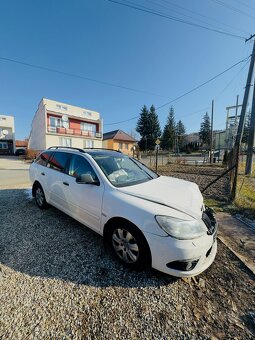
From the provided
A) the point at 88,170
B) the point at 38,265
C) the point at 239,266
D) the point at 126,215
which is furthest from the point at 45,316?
the point at 239,266

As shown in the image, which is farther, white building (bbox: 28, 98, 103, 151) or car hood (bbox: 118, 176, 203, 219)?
white building (bbox: 28, 98, 103, 151)

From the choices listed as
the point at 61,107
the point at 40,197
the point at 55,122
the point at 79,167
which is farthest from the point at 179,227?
the point at 61,107

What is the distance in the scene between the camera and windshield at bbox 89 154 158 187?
9.70 ft

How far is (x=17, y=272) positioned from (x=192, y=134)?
79.8 metres

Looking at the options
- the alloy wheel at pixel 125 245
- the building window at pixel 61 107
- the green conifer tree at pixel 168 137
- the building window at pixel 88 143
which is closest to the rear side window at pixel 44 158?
the alloy wheel at pixel 125 245

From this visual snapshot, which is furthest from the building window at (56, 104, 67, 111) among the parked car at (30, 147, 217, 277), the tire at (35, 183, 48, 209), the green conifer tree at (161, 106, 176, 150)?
the green conifer tree at (161, 106, 176, 150)

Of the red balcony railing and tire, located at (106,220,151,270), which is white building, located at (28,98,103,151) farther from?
tire, located at (106,220,151,270)

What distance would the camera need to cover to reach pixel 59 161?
3.98 meters

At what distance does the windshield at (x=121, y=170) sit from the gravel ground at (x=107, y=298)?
3.94ft

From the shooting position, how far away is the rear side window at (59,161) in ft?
12.4

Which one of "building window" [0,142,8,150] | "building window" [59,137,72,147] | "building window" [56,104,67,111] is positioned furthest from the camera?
"building window" [0,142,8,150]

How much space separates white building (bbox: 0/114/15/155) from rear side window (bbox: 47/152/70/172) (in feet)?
133

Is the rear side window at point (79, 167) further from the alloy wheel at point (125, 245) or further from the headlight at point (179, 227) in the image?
the headlight at point (179, 227)

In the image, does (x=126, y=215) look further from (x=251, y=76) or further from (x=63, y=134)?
(x=63, y=134)
